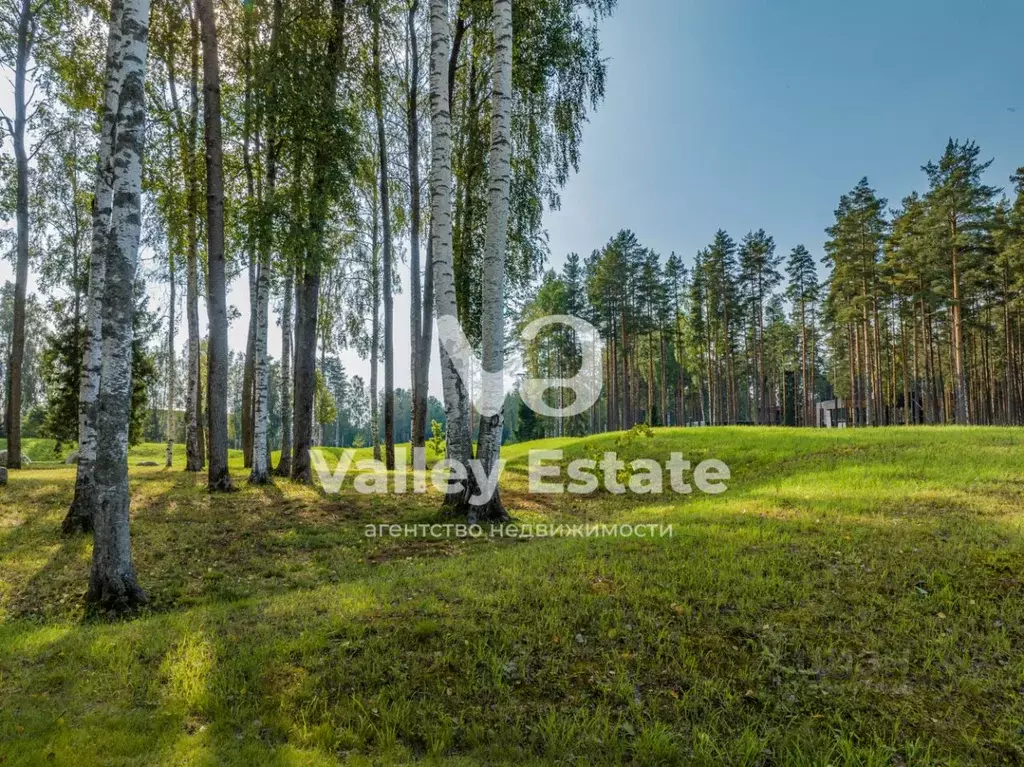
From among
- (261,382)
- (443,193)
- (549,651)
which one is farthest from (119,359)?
(261,382)

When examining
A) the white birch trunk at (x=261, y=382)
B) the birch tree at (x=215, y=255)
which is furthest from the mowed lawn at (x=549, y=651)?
the white birch trunk at (x=261, y=382)

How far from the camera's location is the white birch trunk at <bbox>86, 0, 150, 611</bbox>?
498 centimetres

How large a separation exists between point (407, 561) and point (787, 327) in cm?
Answer: 5081

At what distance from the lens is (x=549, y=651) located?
375 cm

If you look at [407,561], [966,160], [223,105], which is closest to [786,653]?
[407,561]

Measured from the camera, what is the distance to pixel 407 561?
6656 mm

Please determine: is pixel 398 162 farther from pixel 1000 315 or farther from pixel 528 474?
pixel 1000 315

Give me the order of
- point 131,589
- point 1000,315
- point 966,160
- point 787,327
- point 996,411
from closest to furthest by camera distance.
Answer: point 131,589
point 966,160
point 1000,315
point 996,411
point 787,327

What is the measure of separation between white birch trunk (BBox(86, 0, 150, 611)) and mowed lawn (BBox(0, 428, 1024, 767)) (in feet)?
1.28

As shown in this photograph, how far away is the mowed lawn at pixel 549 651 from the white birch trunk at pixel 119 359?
0.39 metres

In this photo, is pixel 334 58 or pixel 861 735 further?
pixel 334 58

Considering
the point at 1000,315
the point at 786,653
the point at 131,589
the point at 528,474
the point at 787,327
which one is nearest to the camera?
the point at 786,653

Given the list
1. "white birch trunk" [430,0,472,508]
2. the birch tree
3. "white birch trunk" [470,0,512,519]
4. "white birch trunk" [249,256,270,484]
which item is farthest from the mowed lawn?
"white birch trunk" [249,256,270,484]

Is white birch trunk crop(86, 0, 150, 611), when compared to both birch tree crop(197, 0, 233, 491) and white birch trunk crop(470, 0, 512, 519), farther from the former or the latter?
birch tree crop(197, 0, 233, 491)
